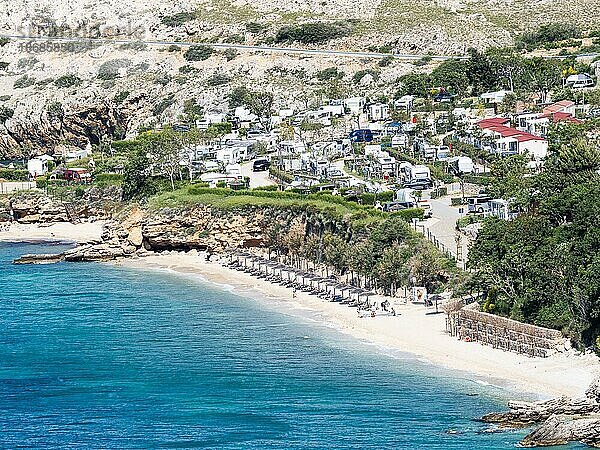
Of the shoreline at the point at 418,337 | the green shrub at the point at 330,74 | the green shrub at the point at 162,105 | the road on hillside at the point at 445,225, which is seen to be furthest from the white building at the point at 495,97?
the green shrub at the point at 162,105

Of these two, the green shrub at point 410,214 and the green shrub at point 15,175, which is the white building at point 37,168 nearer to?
the green shrub at point 15,175

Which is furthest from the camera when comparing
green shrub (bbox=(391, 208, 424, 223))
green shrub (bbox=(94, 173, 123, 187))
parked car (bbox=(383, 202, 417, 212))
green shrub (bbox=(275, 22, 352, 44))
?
green shrub (bbox=(275, 22, 352, 44))

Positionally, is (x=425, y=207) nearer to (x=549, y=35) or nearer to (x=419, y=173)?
(x=419, y=173)

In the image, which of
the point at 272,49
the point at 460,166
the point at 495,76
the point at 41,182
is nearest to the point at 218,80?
the point at 272,49

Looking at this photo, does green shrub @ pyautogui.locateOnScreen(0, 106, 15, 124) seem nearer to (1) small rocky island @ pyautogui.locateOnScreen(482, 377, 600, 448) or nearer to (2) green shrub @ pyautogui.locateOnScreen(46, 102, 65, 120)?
(2) green shrub @ pyautogui.locateOnScreen(46, 102, 65, 120)

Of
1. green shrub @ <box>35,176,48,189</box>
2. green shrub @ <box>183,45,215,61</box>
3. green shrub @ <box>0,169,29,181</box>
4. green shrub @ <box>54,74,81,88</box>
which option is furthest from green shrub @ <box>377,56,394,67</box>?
green shrub @ <box>35,176,48,189</box>

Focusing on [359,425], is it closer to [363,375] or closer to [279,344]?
[363,375]
